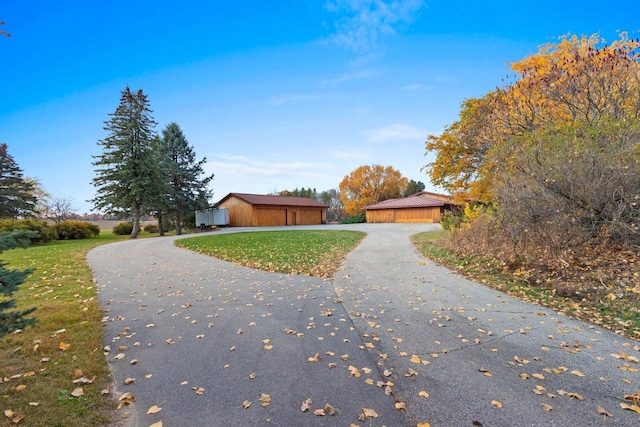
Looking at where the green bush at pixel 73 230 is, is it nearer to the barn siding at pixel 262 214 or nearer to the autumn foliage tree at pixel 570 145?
the barn siding at pixel 262 214

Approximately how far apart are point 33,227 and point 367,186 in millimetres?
40492

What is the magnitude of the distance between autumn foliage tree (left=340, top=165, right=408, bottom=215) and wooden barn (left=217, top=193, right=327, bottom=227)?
40.5 feet

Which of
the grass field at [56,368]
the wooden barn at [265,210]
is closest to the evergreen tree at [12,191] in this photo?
the wooden barn at [265,210]

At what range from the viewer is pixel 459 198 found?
52.6ft

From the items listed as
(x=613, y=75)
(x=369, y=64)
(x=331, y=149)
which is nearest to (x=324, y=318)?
(x=613, y=75)

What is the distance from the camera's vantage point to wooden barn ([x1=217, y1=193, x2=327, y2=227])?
3123 centimetres

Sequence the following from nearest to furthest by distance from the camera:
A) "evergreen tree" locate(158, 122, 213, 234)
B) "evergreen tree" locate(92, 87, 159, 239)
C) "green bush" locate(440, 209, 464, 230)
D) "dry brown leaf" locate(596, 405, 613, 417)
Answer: "dry brown leaf" locate(596, 405, 613, 417)
"green bush" locate(440, 209, 464, 230)
"evergreen tree" locate(92, 87, 159, 239)
"evergreen tree" locate(158, 122, 213, 234)

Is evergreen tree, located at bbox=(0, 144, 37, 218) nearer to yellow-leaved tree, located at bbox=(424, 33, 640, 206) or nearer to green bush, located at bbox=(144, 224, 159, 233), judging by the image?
green bush, located at bbox=(144, 224, 159, 233)

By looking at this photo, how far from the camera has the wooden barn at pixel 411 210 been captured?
32325 mm

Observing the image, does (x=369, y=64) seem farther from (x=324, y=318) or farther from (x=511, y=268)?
(x=324, y=318)

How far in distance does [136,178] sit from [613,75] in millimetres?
26364

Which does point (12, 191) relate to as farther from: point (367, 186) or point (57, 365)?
point (367, 186)

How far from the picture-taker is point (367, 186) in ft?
159

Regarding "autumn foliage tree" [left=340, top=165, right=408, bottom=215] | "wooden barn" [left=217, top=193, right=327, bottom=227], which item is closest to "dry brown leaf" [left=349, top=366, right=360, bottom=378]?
"wooden barn" [left=217, top=193, right=327, bottom=227]
